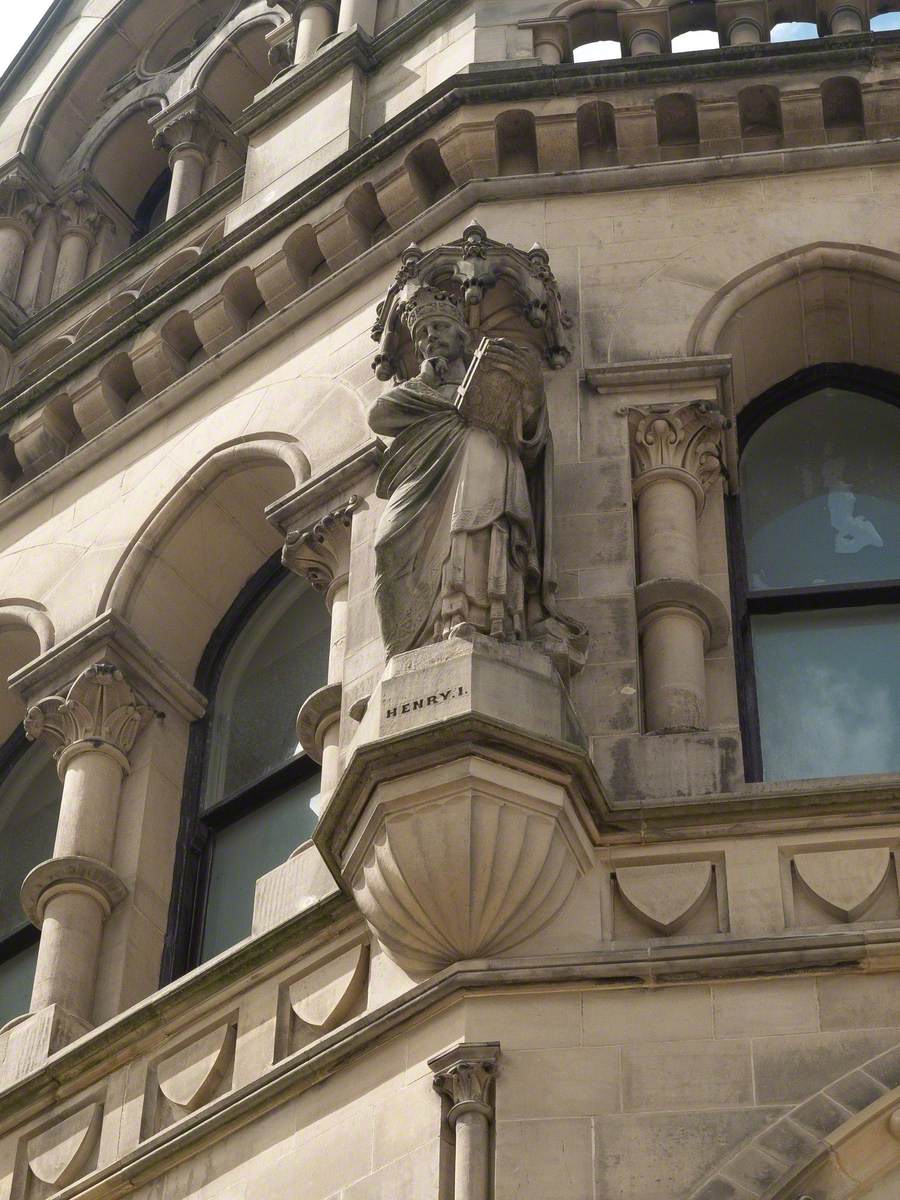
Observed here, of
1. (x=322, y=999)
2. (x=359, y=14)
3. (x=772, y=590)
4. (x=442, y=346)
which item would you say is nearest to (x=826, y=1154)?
(x=322, y=999)

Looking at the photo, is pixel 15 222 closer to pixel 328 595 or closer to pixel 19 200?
pixel 19 200

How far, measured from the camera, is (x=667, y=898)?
1114 centimetres

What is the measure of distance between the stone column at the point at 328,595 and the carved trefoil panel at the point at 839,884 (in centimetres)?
251

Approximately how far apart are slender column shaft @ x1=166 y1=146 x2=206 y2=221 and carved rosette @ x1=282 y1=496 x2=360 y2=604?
669 cm

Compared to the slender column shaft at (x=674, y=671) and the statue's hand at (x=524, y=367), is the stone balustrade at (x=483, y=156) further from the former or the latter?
the slender column shaft at (x=674, y=671)

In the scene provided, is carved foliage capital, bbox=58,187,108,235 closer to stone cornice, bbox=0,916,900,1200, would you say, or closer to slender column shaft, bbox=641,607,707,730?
slender column shaft, bbox=641,607,707,730

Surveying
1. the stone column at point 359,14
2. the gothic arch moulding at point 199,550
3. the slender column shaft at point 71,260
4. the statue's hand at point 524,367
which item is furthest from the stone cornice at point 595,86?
the slender column shaft at point 71,260

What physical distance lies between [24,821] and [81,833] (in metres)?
1.95

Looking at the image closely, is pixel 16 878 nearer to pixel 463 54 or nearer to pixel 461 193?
pixel 461 193

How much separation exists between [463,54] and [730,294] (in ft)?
11.2

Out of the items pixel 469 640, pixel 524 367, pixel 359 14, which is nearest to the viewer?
pixel 469 640

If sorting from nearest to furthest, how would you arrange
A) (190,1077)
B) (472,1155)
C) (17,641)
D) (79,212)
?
(472,1155)
(190,1077)
(17,641)
(79,212)

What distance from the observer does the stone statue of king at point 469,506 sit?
39.4 ft

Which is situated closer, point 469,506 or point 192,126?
point 469,506
